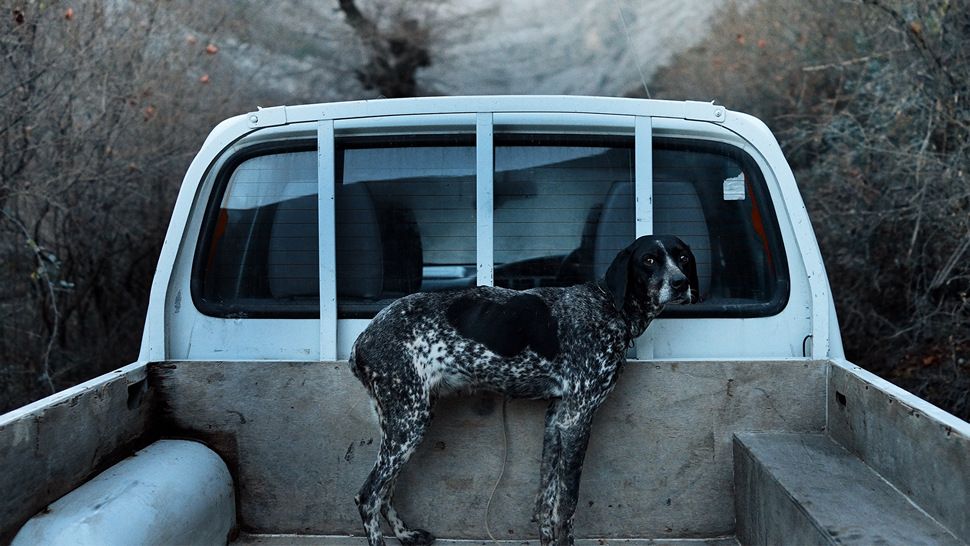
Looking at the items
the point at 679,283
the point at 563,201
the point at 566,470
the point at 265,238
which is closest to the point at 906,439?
the point at 679,283


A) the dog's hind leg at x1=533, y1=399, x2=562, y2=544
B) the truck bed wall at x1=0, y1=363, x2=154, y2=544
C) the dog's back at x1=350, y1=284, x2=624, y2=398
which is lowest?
the dog's hind leg at x1=533, y1=399, x2=562, y2=544

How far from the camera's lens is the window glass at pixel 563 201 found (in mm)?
3619

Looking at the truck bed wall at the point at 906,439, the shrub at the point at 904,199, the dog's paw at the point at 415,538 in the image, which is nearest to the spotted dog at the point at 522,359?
the dog's paw at the point at 415,538

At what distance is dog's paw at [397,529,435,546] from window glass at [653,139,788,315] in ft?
4.47

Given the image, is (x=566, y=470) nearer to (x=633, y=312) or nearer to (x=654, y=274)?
(x=633, y=312)

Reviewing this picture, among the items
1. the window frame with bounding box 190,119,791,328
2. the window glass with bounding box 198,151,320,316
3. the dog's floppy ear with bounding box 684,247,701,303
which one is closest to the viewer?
the dog's floppy ear with bounding box 684,247,701,303

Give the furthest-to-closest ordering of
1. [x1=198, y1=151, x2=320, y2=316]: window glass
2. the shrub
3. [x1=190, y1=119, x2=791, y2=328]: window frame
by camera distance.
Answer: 1. the shrub
2. [x1=198, y1=151, x2=320, y2=316]: window glass
3. [x1=190, y1=119, x2=791, y2=328]: window frame

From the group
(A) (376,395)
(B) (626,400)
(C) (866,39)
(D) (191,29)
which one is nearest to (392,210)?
(A) (376,395)

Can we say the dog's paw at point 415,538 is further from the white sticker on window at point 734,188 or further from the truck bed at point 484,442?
the white sticker on window at point 734,188

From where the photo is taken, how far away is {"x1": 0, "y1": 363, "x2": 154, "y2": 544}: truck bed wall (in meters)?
2.58

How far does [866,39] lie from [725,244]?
5.20 meters

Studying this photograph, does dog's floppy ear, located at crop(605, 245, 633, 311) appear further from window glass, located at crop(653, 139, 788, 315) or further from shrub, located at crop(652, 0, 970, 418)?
shrub, located at crop(652, 0, 970, 418)

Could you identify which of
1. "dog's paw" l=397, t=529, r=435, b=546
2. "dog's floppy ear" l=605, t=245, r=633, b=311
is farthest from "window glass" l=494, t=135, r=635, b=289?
"dog's paw" l=397, t=529, r=435, b=546

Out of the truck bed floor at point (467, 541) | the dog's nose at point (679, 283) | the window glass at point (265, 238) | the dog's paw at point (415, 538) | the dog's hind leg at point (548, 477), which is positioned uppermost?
the window glass at point (265, 238)
